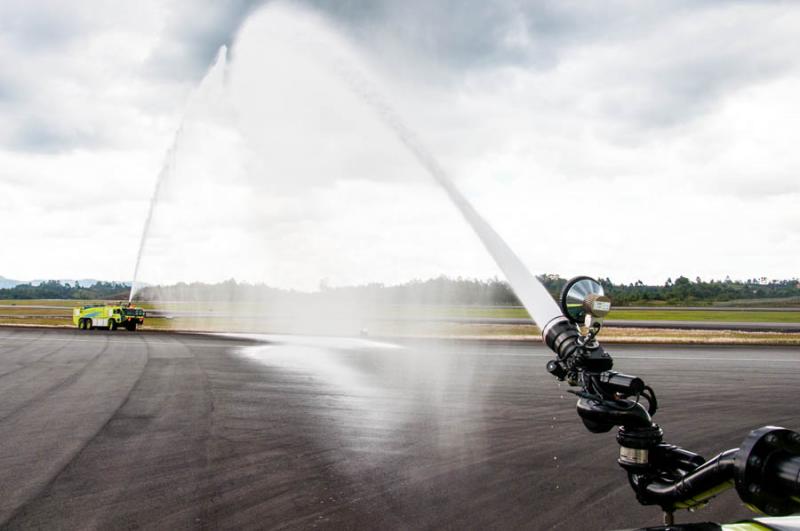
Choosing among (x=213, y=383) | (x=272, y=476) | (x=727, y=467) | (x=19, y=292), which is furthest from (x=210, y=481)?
(x=19, y=292)

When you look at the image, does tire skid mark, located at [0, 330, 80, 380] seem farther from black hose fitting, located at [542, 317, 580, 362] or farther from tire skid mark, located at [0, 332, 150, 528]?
black hose fitting, located at [542, 317, 580, 362]

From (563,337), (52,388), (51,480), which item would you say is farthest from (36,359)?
(563,337)

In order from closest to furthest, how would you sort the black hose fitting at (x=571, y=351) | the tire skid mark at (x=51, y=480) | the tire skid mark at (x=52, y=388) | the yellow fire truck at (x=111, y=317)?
the black hose fitting at (x=571, y=351) → the tire skid mark at (x=51, y=480) → the tire skid mark at (x=52, y=388) → the yellow fire truck at (x=111, y=317)

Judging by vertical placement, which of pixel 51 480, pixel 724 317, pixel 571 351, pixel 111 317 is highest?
pixel 571 351

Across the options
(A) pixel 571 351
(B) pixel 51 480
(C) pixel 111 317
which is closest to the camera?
(A) pixel 571 351

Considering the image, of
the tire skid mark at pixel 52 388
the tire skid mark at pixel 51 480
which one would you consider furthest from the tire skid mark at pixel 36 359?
the tire skid mark at pixel 51 480

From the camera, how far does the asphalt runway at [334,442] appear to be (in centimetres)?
571

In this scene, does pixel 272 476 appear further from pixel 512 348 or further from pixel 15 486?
pixel 512 348

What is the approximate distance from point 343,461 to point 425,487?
1.40m

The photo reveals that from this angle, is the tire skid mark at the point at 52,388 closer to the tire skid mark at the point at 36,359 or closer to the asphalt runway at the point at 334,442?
the asphalt runway at the point at 334,442

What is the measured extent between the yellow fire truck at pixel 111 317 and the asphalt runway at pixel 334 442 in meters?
16.9

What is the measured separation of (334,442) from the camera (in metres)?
8.35

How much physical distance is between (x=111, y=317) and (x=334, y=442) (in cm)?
3003

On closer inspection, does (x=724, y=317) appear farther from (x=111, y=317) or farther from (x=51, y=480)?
(x=51, y=480)
